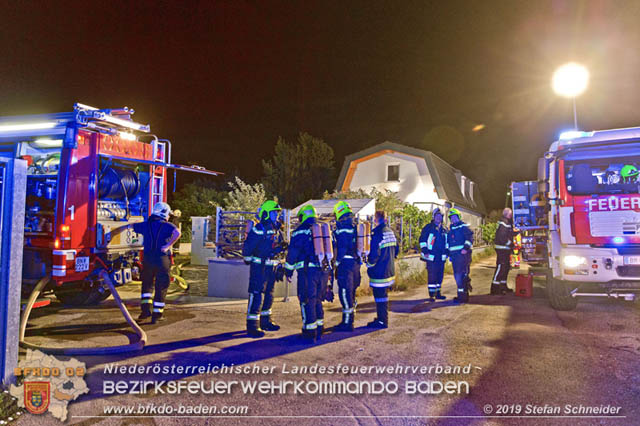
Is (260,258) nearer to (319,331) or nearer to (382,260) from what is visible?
(319,331)

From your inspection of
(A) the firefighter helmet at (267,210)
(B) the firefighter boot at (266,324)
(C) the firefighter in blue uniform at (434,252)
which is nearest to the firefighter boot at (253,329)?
(B) the firefighter boot at (266,324)

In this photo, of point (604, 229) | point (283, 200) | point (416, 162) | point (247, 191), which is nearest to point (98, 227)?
point (604, 229)

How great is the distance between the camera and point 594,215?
7141 millimetres

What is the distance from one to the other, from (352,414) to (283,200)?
84.5 feet

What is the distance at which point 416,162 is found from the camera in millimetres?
22859

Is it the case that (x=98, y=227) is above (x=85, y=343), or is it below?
above

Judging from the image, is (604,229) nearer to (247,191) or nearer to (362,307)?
(362,307)

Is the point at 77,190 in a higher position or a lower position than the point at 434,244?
higher

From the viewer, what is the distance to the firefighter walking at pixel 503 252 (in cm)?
961

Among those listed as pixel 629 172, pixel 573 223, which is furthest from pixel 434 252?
pixel 629 172

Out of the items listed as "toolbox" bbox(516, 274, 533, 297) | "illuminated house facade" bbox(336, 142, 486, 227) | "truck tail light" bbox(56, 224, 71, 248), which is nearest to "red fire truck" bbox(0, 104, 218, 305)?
"truck tail light" bbox(56, 224, 71, 248)

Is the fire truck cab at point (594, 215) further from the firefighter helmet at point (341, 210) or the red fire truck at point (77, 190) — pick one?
the red fire truck at point (77, 190)

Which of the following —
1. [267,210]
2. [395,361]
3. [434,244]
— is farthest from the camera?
[434,244]

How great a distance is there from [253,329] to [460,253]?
4767 millimetres
